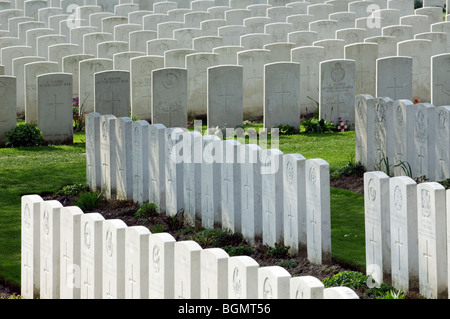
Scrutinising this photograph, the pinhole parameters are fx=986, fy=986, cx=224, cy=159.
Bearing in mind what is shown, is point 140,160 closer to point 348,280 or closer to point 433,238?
point 348,280

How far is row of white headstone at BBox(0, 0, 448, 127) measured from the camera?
55.0 feet

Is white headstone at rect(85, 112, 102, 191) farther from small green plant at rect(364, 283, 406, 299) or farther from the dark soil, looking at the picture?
small green plant at rect(364, 283, 406, 299)

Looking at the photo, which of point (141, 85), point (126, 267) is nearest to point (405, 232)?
point (126, 267)

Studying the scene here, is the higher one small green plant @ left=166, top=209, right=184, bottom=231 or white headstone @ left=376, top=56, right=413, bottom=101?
white headstone @ left=376, top=56, right=413, bottom=101

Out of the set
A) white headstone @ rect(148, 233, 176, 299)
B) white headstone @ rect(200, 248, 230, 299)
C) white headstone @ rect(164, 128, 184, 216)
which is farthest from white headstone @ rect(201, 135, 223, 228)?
white headstone @ rect(200, 248, 230, 299)

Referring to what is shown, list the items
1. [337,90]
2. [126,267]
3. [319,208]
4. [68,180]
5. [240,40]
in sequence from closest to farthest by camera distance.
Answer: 1. [126,267]
2. [319,208]
3. [68,180]
4. [337,90]
5. [240,40]

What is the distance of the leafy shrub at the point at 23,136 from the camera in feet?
47.8

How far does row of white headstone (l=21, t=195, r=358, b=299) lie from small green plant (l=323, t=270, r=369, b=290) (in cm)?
157

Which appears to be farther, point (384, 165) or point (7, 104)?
point (7, 104)

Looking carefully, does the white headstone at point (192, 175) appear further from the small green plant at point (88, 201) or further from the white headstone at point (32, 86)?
the white headstone at point (32, 86)

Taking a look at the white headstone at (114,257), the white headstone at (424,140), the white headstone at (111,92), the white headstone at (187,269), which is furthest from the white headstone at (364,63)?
the white headstone at (187,269)

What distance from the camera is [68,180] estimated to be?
40.3 ft

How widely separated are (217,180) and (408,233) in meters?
2.69
